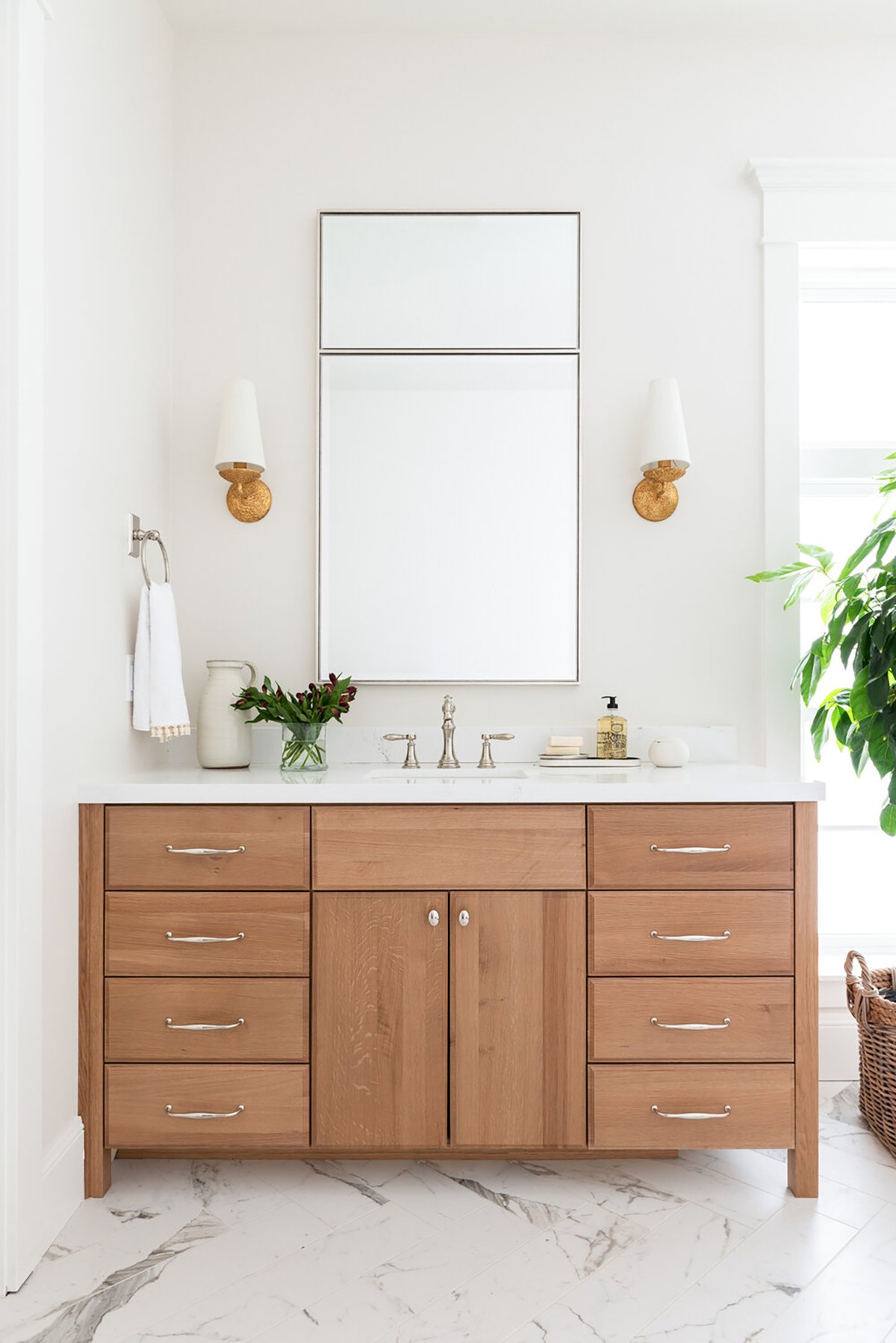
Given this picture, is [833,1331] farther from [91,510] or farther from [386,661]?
[91,510]

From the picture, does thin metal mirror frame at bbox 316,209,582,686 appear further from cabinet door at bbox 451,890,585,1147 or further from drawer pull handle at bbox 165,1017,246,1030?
drawer pull handle at bbox 165,1017,246,1030

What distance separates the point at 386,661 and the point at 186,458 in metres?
0.79

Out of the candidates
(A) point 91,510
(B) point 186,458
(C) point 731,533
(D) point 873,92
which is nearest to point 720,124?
(D) point 873,92

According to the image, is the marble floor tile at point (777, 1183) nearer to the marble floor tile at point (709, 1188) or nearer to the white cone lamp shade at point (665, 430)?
the marble floor tile at point (709, 1188)

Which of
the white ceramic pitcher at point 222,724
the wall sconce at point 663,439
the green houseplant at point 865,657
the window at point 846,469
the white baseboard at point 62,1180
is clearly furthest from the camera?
the window at point 846,469

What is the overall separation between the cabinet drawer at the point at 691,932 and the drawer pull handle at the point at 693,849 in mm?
84

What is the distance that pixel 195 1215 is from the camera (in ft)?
5.68

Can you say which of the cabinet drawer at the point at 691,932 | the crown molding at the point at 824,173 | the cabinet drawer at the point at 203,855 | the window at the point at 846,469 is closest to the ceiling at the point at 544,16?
the crown molding at the point at 824,173

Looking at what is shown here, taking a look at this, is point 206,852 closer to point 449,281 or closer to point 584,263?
point 449,281

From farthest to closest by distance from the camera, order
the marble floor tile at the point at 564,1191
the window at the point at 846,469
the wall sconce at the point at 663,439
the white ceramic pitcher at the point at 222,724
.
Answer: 1. the window at the point at 846,469
2. the wall sconce at the point at 663,439
3. the white ceramic pitcher at the point at 222,724
4. the marble floor tile at the point at 564,1191

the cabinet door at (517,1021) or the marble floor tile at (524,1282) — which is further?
the cabinet door at (517,1021)

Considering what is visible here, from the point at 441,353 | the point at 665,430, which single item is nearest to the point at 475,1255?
the point at 665,430

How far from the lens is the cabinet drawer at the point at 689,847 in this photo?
180cm

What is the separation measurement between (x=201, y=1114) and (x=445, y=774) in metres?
0.92
